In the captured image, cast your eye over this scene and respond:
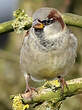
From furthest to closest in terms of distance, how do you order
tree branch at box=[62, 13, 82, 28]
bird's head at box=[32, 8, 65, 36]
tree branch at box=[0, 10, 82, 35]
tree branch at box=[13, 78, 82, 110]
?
1. tree branch at box=[62, 13, 82, 28]
2. tree branch at box=[0, 10, 82, 35]
3. bird's head at box=[32, 8, 65, 36]
4. tree branch at box=[13, 78, 82, 110]

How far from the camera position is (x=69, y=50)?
3305 mm

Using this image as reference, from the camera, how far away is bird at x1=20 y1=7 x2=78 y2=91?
3.13 meters

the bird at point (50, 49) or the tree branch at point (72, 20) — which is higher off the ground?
the tree branch at point (72, 20)

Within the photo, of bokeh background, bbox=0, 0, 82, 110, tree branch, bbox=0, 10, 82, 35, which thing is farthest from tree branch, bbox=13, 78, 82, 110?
bokeh background, bbox=0, 0, 82, 110

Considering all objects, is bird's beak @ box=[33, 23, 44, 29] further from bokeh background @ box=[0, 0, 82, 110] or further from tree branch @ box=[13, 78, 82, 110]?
bokeh background @ box=[0, 0, 82, 110]

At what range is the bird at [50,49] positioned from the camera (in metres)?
3.13

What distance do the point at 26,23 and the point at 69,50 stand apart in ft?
1.57

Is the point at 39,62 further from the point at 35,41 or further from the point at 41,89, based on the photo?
the point at 41,89

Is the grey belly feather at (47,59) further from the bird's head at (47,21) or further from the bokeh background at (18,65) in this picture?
the bokeh background at (18,65)

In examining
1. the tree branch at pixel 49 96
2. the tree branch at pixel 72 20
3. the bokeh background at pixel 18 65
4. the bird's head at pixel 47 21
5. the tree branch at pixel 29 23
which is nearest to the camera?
the tree branch at pixel 49 96

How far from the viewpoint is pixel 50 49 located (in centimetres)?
322

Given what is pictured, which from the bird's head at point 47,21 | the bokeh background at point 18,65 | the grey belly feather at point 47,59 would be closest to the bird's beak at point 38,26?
the bird's head at point 47,21

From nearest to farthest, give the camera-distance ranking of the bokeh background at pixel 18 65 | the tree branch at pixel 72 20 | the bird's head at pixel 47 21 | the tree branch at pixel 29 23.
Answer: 1. the bird's head at pixel 47 21
2. the tree branch at pixel 29 23
3. the tree branch at pixel 72 20
4. the bokeh background at pixel 18 65

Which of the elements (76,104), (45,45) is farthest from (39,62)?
(76,104)
